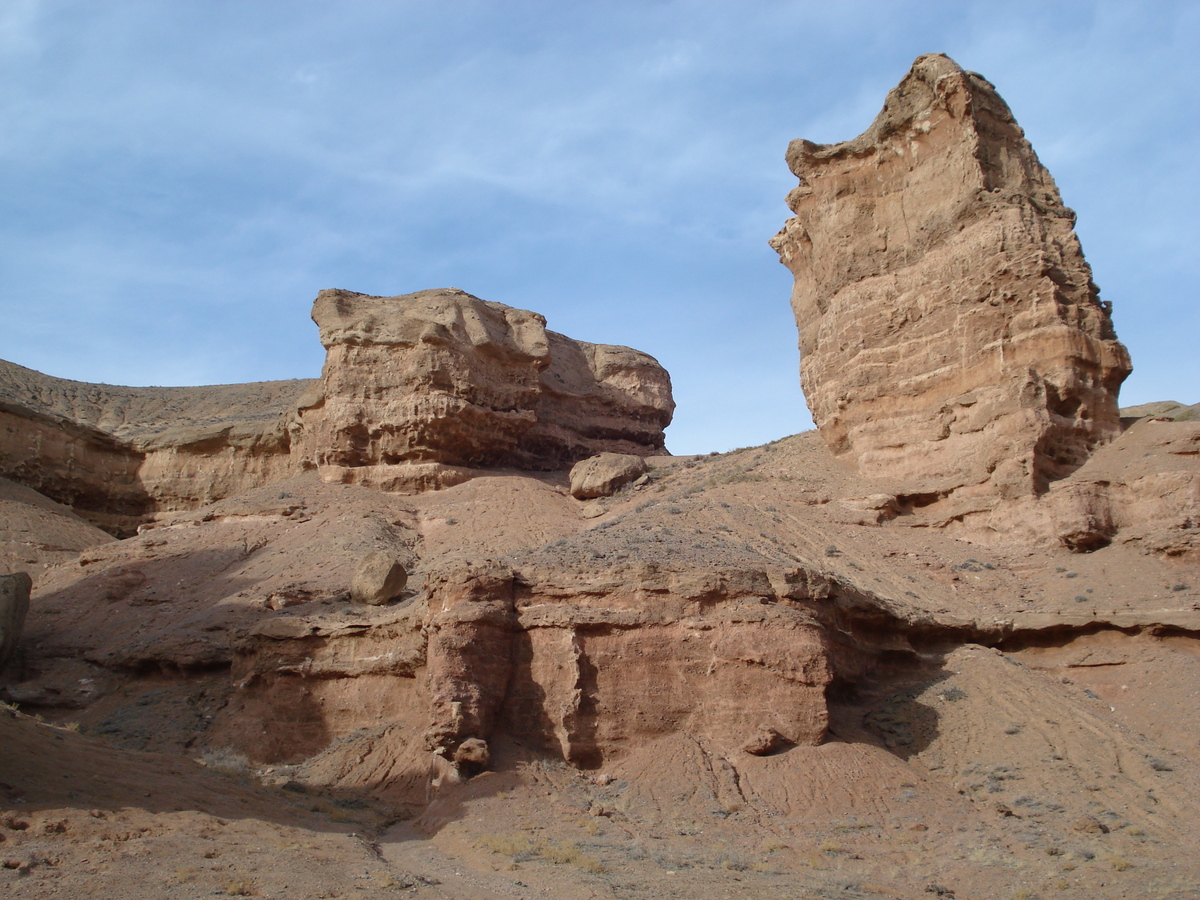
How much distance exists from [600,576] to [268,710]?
24.3 ft

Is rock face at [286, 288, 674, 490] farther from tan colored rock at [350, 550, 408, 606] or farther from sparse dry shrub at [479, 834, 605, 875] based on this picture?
sparse dry shrub at [479, 834, 605, 875]

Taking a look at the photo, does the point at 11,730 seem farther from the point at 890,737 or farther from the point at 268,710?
the point at 890,737

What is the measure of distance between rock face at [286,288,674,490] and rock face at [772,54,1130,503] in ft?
39.6

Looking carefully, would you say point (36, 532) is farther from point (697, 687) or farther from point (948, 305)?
point (948, 305)

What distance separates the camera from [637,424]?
45.7 meters

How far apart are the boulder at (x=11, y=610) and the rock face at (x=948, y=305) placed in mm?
22211

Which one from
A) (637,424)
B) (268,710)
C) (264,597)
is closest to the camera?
(268,710)

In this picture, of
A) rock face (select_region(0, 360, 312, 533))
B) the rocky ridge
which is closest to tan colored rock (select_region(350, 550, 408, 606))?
the rocky ridge

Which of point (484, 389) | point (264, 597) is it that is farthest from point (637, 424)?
point (264, 597)

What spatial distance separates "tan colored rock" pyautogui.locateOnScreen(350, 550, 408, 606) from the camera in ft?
69.9

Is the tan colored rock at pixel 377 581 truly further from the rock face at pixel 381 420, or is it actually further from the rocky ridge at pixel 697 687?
the rock face at pixel 381 420

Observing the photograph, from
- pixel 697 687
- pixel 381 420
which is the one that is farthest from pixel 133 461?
pixel 697 687

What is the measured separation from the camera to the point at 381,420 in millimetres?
35094

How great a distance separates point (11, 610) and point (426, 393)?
48.9 feet
